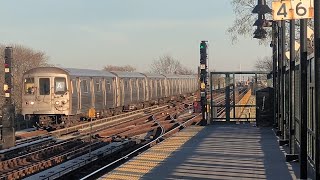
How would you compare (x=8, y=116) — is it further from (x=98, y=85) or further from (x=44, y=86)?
(x=98, y=85)

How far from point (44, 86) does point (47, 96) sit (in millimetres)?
520

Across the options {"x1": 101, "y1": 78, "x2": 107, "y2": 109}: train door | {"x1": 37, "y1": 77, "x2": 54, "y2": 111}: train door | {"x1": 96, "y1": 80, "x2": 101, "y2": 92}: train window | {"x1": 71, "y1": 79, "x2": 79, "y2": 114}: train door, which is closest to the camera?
{"x1": 37, "y1": 77, "x2": 54, "y2": 111}: train door

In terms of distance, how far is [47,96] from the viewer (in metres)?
23.5

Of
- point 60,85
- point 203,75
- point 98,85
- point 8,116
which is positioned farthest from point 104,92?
point 8,116

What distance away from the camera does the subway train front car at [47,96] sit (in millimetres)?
23328

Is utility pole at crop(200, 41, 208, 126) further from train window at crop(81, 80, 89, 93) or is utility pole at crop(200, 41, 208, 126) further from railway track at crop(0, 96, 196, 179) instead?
train window at crop(81, 80, 89, 93)

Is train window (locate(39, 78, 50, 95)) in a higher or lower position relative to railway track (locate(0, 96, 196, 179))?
higher

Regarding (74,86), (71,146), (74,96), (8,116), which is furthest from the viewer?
(74,86)

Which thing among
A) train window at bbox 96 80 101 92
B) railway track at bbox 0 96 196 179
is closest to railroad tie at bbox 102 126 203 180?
railway track at bbox 0 96 196 179

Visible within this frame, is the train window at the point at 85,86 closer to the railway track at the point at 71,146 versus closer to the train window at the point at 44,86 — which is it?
the railway track at the point at 71,146

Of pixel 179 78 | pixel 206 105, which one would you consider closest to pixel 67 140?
pixel 206 105

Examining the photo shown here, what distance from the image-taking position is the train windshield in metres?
23.4

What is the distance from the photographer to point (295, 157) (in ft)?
36.8

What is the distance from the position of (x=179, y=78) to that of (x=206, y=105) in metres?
30.9
